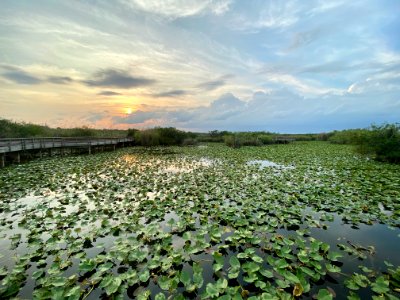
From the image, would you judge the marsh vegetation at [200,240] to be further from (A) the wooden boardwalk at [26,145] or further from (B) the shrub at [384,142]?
(B) the shrub at [384,142]

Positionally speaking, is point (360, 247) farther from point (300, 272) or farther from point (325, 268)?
point (300, 272)

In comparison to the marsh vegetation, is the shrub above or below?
above

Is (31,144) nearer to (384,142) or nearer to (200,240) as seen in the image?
(200,240)

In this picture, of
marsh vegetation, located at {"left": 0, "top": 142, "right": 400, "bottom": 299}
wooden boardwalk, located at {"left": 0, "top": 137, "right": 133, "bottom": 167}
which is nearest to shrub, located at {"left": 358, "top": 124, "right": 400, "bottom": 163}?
marsh vegetation, located at {"left": 0, "top": 142, "right": 400, "bottom": 299}

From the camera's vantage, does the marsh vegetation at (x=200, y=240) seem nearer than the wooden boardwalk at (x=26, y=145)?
Yes

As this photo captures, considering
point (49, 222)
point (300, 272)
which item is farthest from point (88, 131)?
point (300, 272)

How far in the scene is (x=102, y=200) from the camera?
608cm

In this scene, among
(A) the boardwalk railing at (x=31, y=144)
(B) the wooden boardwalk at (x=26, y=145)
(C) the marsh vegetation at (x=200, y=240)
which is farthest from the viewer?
(A) the boardwalk railing at (x=31, y=144)

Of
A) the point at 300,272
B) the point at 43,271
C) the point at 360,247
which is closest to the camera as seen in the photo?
the point at 300,272

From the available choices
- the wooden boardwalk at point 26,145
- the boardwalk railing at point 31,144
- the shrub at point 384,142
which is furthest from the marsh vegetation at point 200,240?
the shrub at point 384,142

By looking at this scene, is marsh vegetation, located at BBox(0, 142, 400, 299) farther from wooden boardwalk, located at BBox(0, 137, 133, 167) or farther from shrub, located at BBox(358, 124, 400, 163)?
shrub, located at BBox(358, 124, 400, 163)

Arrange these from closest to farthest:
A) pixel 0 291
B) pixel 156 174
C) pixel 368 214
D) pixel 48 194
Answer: pixel 0 291 < pixel 368 214 < pixel 48 194 < pixel 156 174

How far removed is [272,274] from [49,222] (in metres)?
4.52

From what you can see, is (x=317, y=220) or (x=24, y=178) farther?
(x=24, y=178)
